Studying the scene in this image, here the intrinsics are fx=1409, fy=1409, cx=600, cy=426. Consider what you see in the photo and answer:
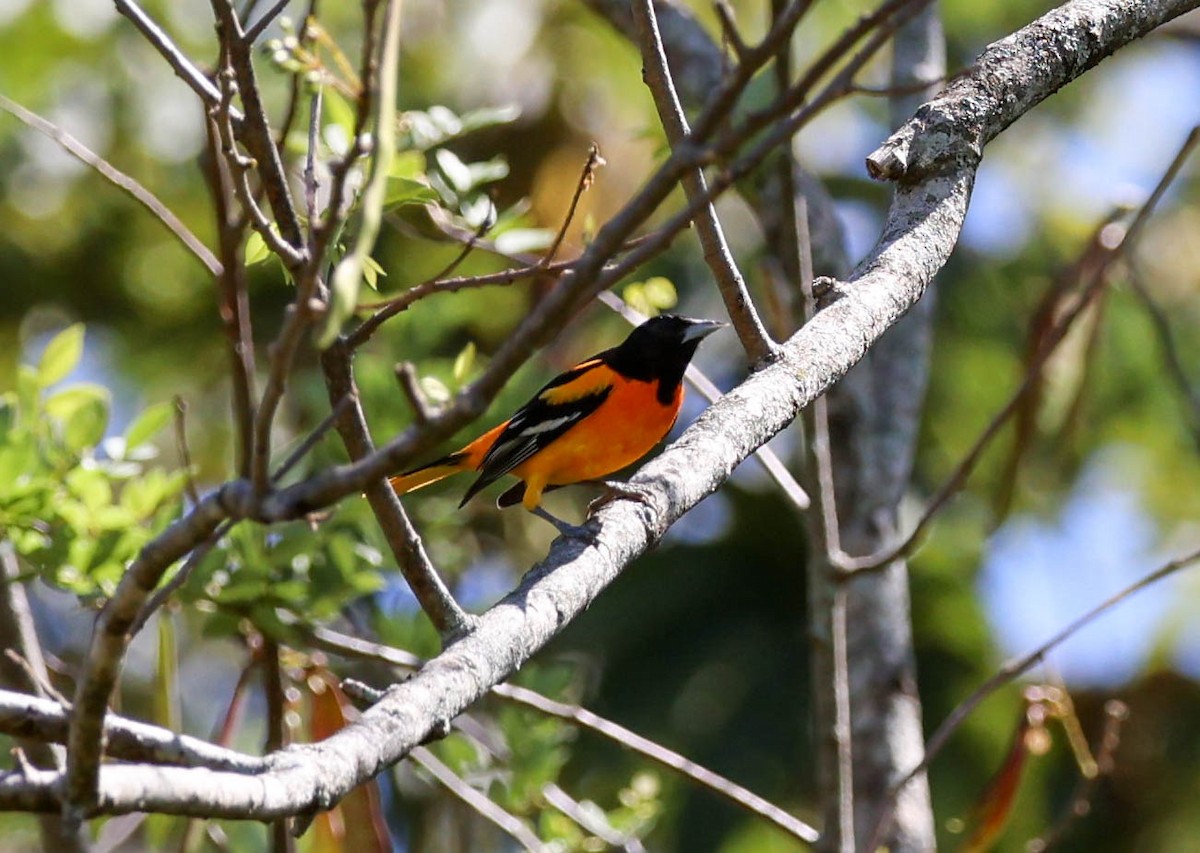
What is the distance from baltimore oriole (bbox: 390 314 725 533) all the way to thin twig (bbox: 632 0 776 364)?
5.73ft

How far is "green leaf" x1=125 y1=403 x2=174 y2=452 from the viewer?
12.7 feet

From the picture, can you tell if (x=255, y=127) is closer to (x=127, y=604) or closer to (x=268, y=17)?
(x=268, y=17)

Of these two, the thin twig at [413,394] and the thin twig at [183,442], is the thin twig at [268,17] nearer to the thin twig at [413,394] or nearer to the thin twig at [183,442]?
the thin twig at [183,442]

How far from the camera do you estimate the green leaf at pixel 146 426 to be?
12.7ft

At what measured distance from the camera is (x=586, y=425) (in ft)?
16.3

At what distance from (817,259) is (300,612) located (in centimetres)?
243

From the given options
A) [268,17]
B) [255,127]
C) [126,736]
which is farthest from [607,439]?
[126,736]

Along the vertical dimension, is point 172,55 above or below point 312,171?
above

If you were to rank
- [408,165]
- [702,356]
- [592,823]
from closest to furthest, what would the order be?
[408,165]
[592,823]
[702,356]

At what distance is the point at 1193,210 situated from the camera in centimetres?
1056

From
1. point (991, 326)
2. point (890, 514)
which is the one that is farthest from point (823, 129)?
point (890, 514)

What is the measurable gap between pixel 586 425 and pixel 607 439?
9cm

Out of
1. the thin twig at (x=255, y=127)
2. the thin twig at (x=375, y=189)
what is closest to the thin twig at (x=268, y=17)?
the thin twig at (x=255, y=127)

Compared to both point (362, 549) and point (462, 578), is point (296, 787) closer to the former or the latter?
point (362, 549)
